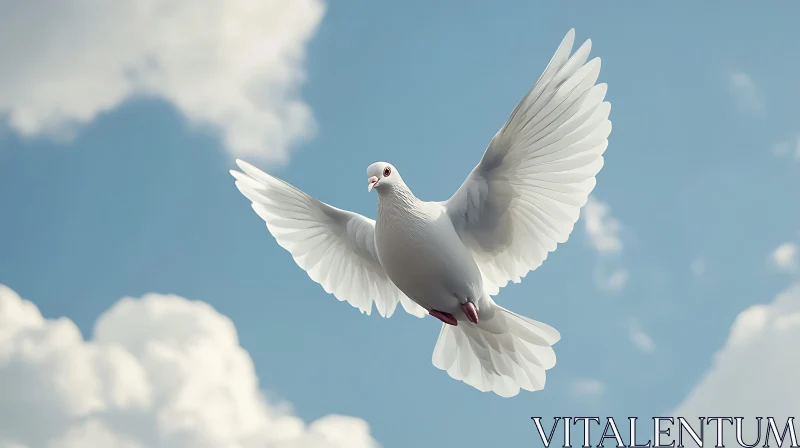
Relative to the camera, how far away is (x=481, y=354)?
7566mm

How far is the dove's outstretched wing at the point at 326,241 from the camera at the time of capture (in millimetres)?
7797

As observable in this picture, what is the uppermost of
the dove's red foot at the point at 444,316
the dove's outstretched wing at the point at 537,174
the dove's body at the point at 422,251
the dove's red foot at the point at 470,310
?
the dove's outstretched wing at the point at 537,174

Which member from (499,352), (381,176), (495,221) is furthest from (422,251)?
(499,352)

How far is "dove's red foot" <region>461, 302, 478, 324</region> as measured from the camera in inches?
270

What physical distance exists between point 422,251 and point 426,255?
0.04 metres

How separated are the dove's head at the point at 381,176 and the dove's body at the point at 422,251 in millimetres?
49

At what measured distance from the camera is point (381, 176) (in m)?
6.53

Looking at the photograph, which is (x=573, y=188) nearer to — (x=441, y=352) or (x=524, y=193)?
(x=524, y=193)

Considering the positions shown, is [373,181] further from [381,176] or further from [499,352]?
[499,352]

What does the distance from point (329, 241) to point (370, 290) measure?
1.71ft

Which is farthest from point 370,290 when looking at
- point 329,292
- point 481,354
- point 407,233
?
point 407,233

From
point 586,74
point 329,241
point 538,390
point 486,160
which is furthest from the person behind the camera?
point 329,241

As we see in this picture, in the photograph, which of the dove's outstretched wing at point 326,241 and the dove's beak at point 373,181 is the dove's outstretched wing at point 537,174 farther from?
the dove's outstretched wing at point 326,241

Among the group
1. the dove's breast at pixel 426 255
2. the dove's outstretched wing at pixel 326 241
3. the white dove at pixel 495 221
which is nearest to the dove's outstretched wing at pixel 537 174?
the white dove at pixel 495 221
